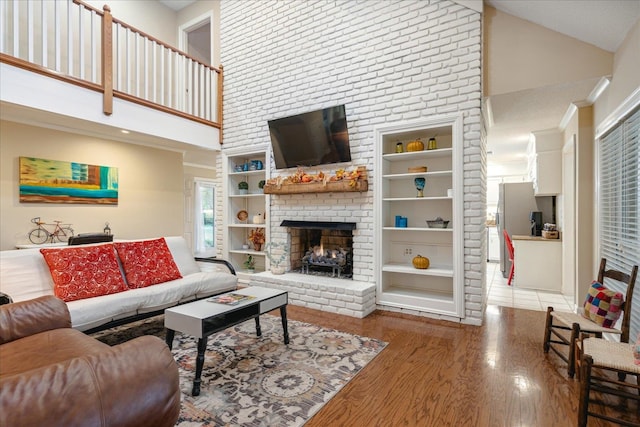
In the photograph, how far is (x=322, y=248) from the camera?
4656mm

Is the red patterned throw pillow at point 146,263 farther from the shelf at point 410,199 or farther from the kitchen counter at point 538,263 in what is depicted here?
the kitchen counter at point 538,263

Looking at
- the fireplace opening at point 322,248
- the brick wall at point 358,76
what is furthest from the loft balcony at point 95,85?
the fireplace opening at point 322,248

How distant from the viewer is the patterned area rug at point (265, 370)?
1.94m

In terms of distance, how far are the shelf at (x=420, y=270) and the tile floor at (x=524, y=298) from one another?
1166 millimetres

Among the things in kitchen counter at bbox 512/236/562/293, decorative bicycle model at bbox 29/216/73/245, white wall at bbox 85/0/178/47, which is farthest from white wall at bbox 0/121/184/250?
kitchen counter at bbox 512/236/562/293

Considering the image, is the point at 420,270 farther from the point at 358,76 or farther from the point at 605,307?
the point at 358,76

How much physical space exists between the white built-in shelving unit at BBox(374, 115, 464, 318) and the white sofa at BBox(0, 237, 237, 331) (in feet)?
7.65

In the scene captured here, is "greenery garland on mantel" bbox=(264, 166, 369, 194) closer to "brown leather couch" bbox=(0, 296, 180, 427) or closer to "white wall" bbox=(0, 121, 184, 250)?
"white wall" bbox=(0, 121, 184, 250)

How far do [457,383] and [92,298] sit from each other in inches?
117

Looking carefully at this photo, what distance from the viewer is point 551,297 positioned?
15.2 ft

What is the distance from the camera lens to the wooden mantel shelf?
4.00 m

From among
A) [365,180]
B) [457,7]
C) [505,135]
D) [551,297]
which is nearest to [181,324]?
[365,180]

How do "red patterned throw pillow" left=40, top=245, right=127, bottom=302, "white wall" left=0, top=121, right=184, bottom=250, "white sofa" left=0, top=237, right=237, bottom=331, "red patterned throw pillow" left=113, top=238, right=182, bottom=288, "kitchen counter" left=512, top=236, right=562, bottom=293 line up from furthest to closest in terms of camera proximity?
"kitchen counter" left=512, top=236, right=562, bottom=293 → "white wall" left=0, top=121, right=184, bottom=250 → "red patterned throw pillow" left=113, top=238, right=182, bottom=288 → "red patterned throw pillow" left=40, top=245, right=127, bottom=302 → "white sofa" left=0, top=237, right=237, bottom=331

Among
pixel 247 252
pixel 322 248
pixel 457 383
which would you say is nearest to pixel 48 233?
pixel 247 252
